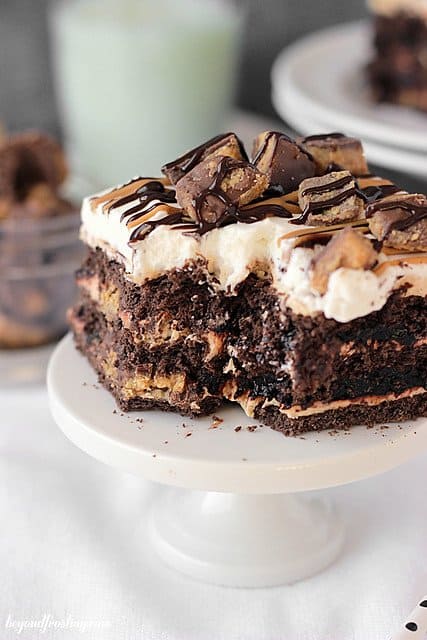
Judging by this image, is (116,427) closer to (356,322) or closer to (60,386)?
(60,386)

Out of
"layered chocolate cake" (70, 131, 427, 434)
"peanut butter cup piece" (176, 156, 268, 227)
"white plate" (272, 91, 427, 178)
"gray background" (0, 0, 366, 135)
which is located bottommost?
"gray background" (0, 0, 366, 135)

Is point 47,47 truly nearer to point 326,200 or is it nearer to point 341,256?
point 326,200

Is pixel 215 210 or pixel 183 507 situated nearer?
pixel 215 210

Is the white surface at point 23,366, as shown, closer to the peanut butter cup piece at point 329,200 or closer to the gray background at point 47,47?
the peanut butter cup piece at point 329,200

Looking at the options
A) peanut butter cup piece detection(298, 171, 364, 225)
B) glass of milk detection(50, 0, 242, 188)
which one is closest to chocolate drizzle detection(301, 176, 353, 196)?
peanut butter cup piece detection(298, 171, 364, 225)

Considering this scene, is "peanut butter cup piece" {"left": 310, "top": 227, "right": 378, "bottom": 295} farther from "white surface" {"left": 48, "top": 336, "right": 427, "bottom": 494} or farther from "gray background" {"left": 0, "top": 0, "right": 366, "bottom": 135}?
"gray background" {"left": 0, "top": 0, "right": 366, "bottom": 135}

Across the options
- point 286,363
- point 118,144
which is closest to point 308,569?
point 286,363

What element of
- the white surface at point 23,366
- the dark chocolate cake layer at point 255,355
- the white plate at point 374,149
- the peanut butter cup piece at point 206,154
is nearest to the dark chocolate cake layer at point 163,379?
the dark chocolate cake layer at point 255,355
